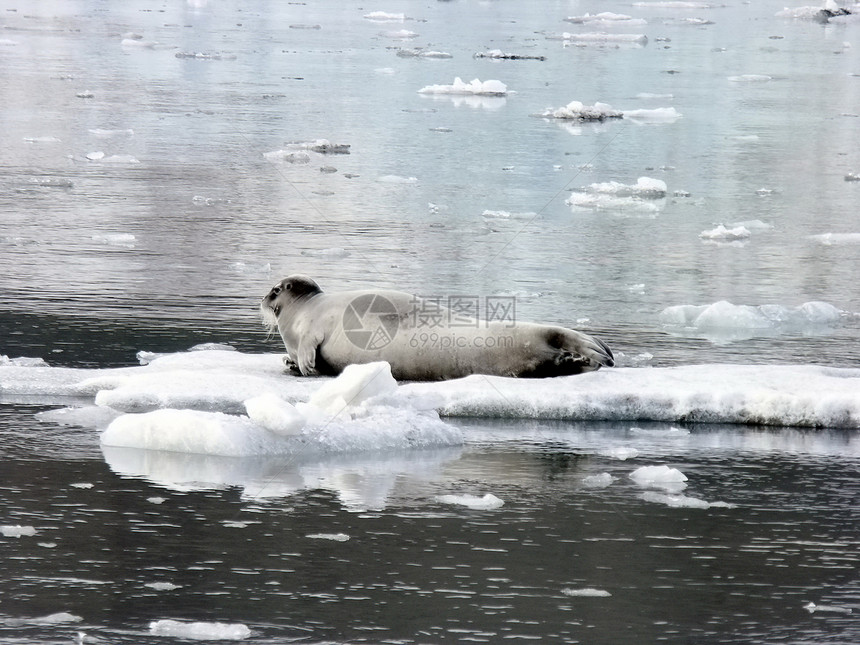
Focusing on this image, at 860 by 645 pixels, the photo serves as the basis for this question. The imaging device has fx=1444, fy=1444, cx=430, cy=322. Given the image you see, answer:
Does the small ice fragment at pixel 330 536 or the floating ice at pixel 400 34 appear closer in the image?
the small ice fragment at pixel 330 536

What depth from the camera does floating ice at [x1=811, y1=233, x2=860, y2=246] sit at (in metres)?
10.7

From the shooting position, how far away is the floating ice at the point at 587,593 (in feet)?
12.6

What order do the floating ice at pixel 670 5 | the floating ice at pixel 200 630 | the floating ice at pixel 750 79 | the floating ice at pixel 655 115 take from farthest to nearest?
the floating ice at pixel 670 5, the floating ice at pixel 750 79, the floating ice at pixel 655 115, the floating ice at pixel 200 630

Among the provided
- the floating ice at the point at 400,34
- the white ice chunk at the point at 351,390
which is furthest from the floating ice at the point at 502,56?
the white ice chunk at the point at 351,390

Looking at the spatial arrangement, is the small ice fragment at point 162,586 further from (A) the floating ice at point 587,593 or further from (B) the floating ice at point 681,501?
(B) the floating ice at point 681,501

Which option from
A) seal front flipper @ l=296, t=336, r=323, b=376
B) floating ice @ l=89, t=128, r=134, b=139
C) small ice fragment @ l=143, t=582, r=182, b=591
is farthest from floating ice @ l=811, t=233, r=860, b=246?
small ice fragment @ l=143, t=582, r=182, b=591

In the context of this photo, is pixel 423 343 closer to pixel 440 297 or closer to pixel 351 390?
pixel 351 390

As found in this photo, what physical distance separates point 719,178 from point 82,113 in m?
7.59

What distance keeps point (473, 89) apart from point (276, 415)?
14746mm

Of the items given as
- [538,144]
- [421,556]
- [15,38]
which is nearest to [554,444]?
[421,556]

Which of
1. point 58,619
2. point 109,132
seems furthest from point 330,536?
point 109,132

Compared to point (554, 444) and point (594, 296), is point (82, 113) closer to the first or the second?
point (594, 296)

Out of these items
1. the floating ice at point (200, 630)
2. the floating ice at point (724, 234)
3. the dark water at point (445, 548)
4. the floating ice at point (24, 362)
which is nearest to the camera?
the floating ice at point (200, 630)

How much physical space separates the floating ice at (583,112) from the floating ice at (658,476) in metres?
12.3
